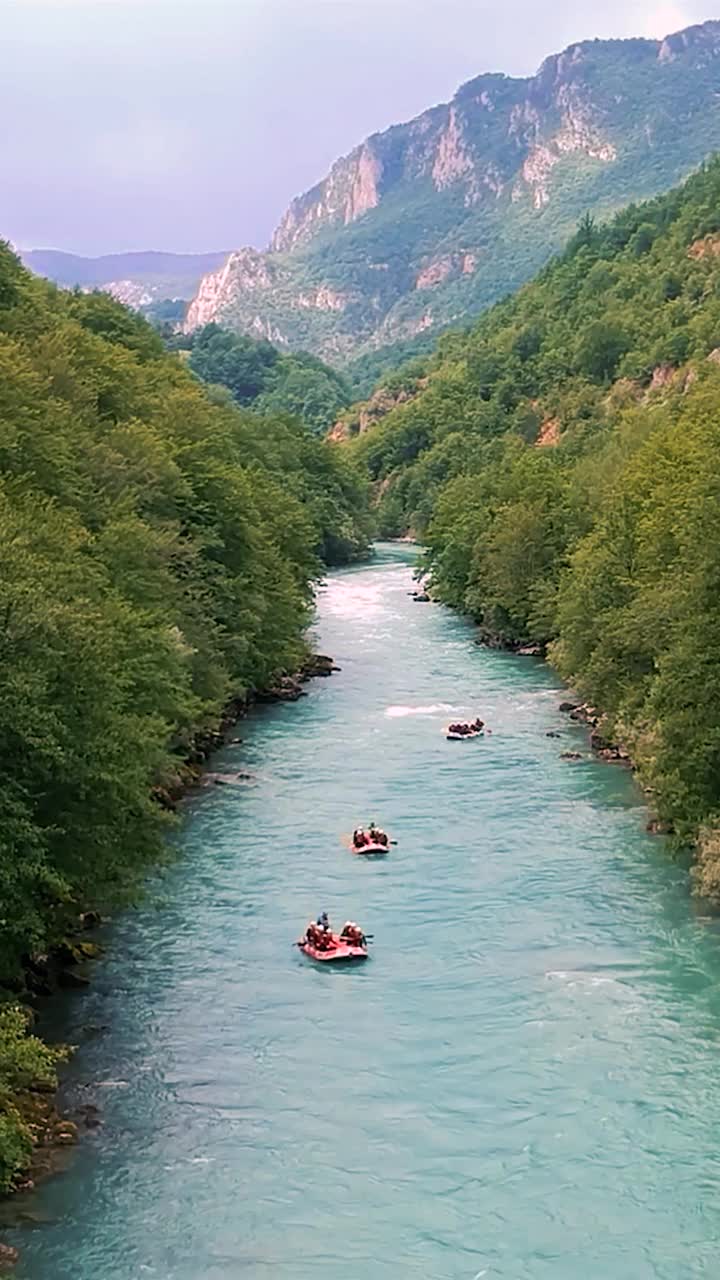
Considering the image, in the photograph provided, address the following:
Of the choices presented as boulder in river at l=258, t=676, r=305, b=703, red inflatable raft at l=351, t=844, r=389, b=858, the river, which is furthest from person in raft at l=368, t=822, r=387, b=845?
boulder in river at l=258, t=676, r=305, b=703

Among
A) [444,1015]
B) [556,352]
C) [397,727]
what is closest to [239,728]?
[397,727]

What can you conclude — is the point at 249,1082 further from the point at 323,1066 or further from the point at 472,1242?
the point at 472,1242

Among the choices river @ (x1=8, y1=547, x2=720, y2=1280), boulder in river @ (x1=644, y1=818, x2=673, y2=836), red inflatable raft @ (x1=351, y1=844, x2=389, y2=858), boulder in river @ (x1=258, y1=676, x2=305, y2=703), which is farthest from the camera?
boulder in river @ (x1=258, y1=676, x2=305, y2=703)

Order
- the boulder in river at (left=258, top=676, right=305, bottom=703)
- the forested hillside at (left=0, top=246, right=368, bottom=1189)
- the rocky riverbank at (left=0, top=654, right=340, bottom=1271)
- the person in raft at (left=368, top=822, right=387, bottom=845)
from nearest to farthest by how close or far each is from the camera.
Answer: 1. the rocky riverbank at (left=0, top=654, right=340, bottom=1271)
2. the forested hillside at (left=0, top=246, right=368, bottom=1189)
3. the person in raft at (left=368, top=822, right=387, bottom=845)
4. the boulder in river at (left=258, top=676, right=305, bottom=703)

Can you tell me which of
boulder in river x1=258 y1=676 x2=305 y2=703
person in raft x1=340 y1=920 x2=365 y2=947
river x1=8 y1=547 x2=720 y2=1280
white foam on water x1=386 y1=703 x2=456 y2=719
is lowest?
river x1=8 y1=547 x2=720 y2=1280

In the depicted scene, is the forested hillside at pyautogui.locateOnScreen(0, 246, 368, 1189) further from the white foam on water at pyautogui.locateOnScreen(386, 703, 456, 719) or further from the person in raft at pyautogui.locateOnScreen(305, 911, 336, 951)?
the white foam on water at pyautogui.locateOnScreen(386, 703, 456, 719)

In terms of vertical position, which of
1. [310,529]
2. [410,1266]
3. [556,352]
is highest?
[556,352]

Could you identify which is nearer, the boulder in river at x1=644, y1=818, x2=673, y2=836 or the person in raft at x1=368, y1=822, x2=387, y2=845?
the person in raft at x1=368, y1=822, x2=387, y2=845

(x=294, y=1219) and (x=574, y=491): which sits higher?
(x=574, y=491)

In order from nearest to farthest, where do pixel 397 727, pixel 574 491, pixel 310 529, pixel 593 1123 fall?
pixel 593 1123
pixel 397 727
pixel 574 491
pixel 310 529
